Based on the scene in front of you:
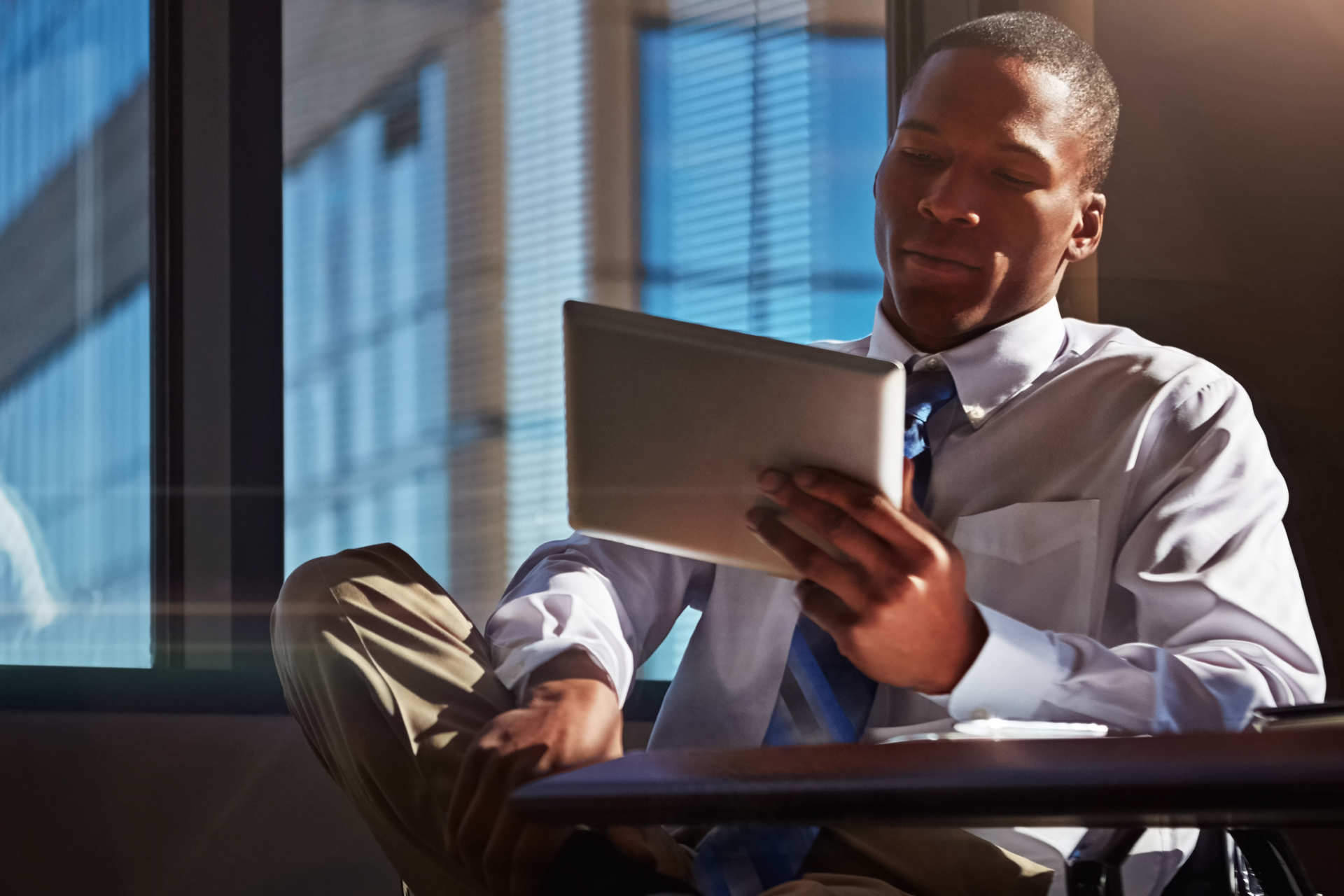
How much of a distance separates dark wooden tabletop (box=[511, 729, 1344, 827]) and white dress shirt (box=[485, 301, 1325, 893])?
0.37m

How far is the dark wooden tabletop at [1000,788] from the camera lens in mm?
445

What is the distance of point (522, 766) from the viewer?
86 centimetres

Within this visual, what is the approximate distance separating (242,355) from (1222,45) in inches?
69.4

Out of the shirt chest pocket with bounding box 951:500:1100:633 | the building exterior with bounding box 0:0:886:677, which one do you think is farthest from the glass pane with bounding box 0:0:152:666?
the shirt chest pocket with bounding box 951:500:1100:633

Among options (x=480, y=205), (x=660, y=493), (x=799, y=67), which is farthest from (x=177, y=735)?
(x=799, y=67)

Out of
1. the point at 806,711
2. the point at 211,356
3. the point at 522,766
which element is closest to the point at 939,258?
the point at 806,711

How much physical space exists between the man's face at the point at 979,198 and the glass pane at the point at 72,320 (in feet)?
4.68

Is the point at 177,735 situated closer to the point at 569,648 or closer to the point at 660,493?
the point at 569,648

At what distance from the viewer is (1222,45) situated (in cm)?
185

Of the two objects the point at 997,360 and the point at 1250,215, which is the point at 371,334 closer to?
the point at 997,360

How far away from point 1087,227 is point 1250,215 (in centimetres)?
45

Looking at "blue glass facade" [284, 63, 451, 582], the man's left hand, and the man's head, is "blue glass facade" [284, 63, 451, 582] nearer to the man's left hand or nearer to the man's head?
the man's head

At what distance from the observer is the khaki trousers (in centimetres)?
89

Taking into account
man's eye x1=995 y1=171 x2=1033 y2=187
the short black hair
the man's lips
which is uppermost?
the short black hair
